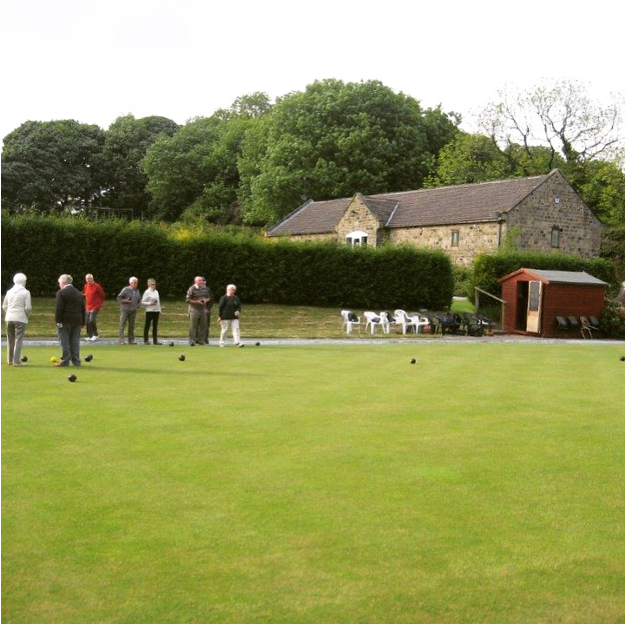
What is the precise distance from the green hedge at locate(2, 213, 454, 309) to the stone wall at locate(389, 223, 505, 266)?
610 cm

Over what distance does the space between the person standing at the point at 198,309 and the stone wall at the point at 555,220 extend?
25.0 metres

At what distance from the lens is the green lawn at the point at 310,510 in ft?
11.7

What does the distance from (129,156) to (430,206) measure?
108 feet

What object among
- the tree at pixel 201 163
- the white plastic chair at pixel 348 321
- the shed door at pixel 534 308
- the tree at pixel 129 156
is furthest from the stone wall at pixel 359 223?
the tree at pixel 129 156

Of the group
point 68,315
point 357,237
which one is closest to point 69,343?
point 68,315

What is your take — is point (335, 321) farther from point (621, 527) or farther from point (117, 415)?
point (621, 527)

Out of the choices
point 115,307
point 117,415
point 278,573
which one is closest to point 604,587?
point 278,573

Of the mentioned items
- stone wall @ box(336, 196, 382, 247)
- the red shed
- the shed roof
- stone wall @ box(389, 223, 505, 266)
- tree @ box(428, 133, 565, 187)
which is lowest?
the red shed

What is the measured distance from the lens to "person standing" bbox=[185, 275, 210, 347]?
20781mm

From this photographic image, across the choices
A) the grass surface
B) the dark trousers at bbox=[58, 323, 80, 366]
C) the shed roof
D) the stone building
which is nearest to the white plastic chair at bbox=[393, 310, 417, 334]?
the grass surface

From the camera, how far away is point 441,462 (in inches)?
246

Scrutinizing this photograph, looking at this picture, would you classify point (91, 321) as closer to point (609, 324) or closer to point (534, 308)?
point (534, 308)

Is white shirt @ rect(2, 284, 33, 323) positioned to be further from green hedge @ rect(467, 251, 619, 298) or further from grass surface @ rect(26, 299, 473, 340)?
green hedge @ rect(467, 251, 619, 298)

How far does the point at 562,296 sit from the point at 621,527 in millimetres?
27885
